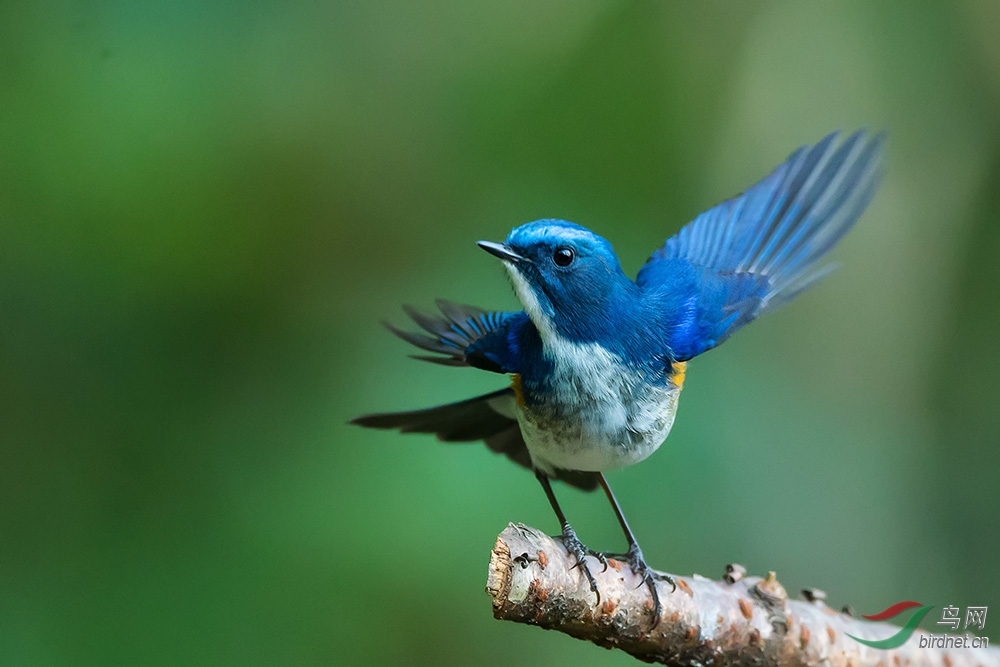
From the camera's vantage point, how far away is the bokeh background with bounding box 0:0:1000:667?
409 centimetres

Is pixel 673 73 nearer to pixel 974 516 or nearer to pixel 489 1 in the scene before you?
pixel 489 1

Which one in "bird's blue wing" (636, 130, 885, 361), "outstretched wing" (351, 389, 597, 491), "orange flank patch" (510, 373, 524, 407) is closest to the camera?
"orange flank patch" (510, 373, 524, 407)

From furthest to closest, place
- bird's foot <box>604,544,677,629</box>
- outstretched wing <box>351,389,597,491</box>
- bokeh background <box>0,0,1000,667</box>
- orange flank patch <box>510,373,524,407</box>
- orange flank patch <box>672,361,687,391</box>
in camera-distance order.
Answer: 1. bokeh background <box>0,0,1000,667</box>
2. outstretched wing <box>351,389,597,491</box>
3. orange flank patch <box>672,361,687,391</box>
4. orange flank patch <box>510,373,524,407</box>
5. bird's foot <box>604,544,677,629</box>

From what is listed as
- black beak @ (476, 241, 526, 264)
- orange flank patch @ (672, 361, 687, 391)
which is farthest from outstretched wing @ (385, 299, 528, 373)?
orange flank patch @ (672, 361, 687, 391)

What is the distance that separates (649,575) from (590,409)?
0.52m

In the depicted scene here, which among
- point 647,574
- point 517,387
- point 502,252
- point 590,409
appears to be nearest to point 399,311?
point 517,387

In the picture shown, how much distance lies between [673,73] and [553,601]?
3.87 m

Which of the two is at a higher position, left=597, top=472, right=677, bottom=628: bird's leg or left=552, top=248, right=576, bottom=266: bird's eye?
left=552, top=248, right=576, bottom=266: bird's eye

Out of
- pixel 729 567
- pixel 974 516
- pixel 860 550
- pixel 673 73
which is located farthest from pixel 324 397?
pixel 974 516

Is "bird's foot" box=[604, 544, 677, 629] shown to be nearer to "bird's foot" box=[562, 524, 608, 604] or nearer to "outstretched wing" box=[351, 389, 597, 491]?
"bird's foot" box=[562, 524, 608, 604]

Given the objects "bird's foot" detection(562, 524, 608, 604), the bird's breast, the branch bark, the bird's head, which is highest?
the bird's head

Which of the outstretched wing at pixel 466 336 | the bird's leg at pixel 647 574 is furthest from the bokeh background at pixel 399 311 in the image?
the bird's leg at pixel 647 574

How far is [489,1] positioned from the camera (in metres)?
5.34

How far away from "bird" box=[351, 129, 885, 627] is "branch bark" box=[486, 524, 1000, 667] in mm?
68
